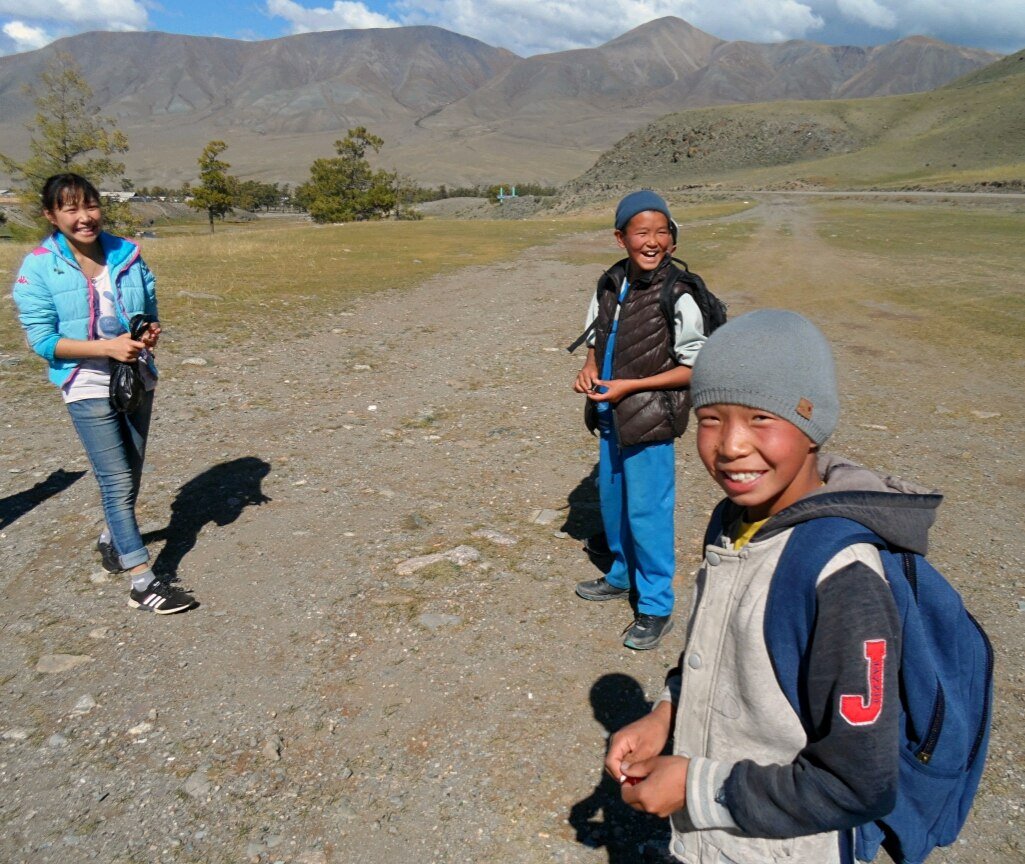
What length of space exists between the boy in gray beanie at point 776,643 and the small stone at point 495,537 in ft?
10.5

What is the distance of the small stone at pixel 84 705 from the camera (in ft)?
11.0

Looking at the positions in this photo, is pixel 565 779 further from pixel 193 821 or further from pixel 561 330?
pixel 561 330

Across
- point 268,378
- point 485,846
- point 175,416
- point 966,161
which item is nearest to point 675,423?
point 485,846

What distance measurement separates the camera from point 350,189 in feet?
Answer: 224

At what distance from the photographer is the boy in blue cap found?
340cm

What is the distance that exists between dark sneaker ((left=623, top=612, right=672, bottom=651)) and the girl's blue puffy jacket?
311 centimetres

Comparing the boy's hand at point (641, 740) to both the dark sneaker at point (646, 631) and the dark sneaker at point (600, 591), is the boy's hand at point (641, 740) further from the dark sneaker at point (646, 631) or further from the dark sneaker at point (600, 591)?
the dark sneaker at point (600, 591)

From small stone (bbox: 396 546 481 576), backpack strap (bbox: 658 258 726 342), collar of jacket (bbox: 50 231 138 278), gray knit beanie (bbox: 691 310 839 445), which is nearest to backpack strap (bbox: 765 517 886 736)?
gray knit beanie (bbox: 691 310 839 445)

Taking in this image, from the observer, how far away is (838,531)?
53.9 inches

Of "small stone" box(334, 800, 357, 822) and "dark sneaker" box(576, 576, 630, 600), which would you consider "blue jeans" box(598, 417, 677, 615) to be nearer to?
"dark sneaker" box(576, 576, 630, 600)

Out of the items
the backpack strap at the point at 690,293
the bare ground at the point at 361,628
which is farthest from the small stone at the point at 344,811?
the backpack strap at the point at 690,293

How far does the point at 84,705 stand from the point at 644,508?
2736 mm

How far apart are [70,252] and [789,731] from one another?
3.90m

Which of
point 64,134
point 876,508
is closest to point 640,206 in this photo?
point 876,508
